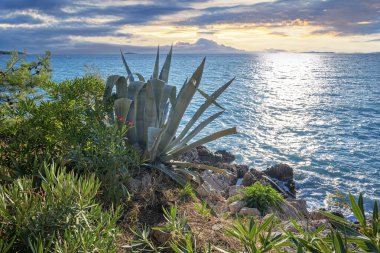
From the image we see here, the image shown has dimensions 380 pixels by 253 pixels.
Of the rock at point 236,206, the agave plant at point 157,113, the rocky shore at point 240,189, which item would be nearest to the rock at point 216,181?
the rocky shore at point 240,189

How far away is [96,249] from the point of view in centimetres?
235

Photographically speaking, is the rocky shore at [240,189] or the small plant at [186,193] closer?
the small plant at [186,193]

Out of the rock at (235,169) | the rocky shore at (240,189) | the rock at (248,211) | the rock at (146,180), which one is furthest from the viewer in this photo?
the rock at (235,169)

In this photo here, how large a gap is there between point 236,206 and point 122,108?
2.63 m

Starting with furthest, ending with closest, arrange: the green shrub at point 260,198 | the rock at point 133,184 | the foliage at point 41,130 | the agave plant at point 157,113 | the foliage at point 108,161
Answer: the green shrub at point 260,198, the agave plant at point 157,113, the rock at point 133,184, the foliage at point 41,130, the foliage at point 108,161

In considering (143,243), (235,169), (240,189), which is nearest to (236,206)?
(240,189)

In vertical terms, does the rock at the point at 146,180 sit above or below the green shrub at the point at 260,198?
above

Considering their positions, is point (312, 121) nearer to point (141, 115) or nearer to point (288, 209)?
point (288, 209)

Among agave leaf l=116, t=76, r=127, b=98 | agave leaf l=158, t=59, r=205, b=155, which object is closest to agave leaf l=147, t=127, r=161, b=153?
agave leaf l=158, t=59, r=205, b=155

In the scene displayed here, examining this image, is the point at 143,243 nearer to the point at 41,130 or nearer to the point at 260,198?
the point at 41,130

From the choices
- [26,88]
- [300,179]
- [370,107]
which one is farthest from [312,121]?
[26,88]

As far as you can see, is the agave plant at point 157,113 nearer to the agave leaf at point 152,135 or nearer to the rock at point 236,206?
the agave leaf at point 152,135

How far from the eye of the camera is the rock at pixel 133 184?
4.39 meters

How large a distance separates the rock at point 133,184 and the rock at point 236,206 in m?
2.03
